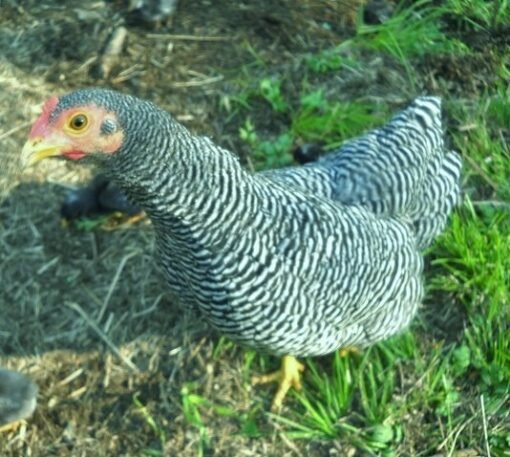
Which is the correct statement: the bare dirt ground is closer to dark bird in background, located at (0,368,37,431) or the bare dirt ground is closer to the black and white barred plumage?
dark bird in background, located at (0,368,37,431)

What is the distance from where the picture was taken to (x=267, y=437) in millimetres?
4168

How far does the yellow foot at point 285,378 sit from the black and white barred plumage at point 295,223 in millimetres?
358

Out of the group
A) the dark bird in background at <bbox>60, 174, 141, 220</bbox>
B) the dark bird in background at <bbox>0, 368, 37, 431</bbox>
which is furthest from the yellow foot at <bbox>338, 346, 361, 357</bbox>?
the dark bird in background at <bbox>0, 368, 37, 431</bbox>

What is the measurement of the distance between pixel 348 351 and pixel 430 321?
0.49m

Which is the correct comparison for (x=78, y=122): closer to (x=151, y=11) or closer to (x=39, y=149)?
(x=39, y=149)

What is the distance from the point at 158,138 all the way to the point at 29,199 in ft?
7.20

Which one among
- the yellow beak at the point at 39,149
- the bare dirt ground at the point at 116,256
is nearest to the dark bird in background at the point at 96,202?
the bare dirt ground at the point at 116,256

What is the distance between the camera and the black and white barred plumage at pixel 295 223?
9.89 feet

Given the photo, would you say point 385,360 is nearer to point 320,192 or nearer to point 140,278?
point 320,192

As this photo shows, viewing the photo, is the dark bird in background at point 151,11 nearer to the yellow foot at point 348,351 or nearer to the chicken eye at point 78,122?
the yellow foot at point 348,351

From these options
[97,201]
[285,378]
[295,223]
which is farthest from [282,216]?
[97,201]

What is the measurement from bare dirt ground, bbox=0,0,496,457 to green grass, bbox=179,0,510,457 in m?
0.11

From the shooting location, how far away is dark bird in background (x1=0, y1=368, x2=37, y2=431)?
3.95 meters

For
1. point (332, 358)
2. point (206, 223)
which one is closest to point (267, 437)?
point (332, 358)
